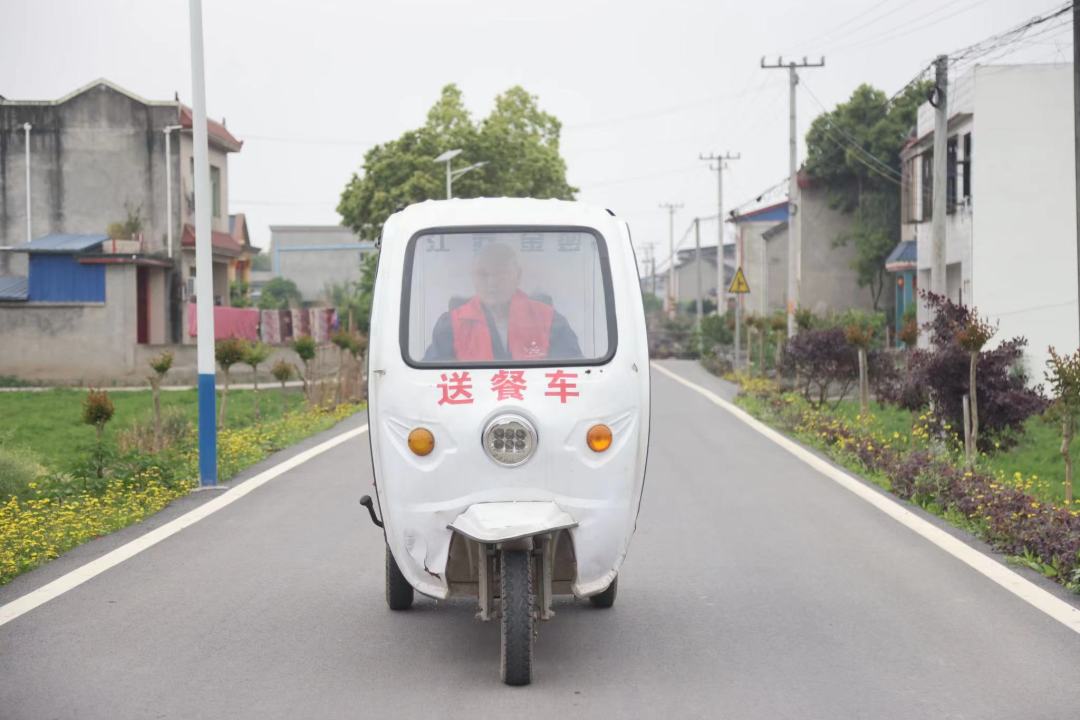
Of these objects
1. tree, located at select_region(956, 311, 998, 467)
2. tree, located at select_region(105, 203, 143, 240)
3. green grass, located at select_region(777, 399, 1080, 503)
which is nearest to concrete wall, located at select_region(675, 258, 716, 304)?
tree, located at select_region(105, 203, 143, 240)

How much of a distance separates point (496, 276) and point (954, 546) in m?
4.59

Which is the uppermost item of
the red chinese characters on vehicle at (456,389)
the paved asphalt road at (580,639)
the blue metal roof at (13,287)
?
the blue metal roof at (13,287)

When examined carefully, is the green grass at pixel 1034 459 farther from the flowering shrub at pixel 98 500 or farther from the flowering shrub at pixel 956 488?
the flowering shrub at pixel 98 500

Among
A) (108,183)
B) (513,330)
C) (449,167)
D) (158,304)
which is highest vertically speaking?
(449,167)

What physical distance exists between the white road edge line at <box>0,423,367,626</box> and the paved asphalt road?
0.12 metres

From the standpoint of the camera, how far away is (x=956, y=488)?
11773 millimetres

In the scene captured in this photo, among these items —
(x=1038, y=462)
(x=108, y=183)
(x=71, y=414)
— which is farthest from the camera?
(x=108, y=183)

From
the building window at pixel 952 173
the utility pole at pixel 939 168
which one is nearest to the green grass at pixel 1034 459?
the utility pole at pixel 939 168

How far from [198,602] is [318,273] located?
86.9m

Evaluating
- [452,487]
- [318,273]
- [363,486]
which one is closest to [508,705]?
[452,487]

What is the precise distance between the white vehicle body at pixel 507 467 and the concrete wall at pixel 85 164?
3667 cm

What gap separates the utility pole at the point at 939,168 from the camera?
2055 cm

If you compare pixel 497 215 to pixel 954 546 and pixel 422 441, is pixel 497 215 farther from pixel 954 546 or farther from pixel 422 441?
pixel 954 546

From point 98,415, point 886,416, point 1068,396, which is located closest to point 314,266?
point 886,416
